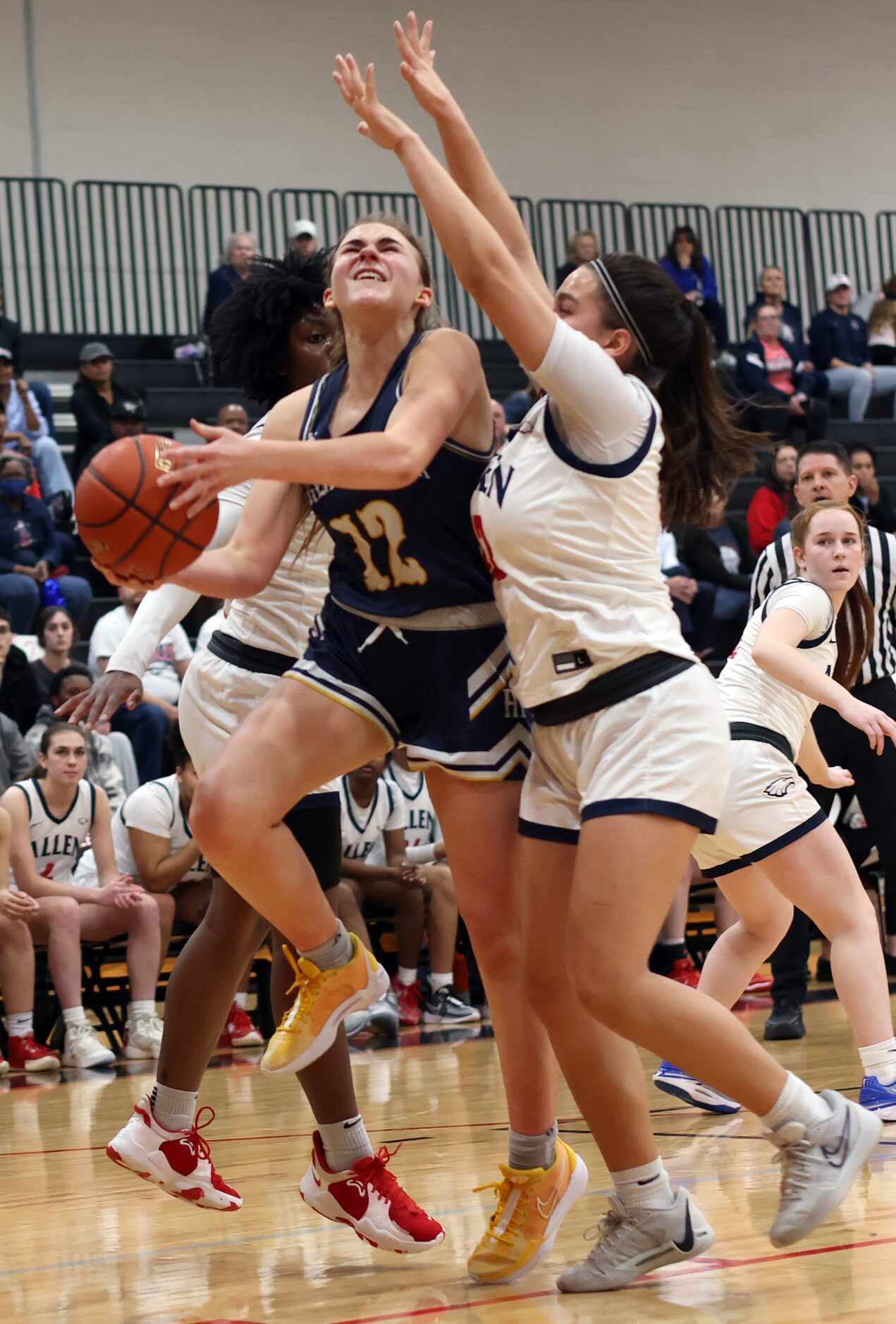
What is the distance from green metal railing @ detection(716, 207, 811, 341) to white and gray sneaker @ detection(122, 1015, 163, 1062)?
466 inches

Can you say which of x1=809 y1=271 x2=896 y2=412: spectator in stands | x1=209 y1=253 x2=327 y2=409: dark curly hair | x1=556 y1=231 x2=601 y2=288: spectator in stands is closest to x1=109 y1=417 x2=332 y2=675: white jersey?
x1=209 y1=253 x2=327 y2=409: dark curly hair

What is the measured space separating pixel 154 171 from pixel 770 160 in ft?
22.4

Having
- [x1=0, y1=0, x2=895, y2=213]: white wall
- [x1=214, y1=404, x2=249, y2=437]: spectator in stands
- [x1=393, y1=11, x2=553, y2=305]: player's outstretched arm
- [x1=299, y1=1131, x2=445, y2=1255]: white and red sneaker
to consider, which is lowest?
[x1=299, y1=1131, x2=445, y2=1255]: white and red sneaker

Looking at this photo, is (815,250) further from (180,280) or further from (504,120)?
(180,280)

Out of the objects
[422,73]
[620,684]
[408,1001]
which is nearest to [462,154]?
[422,73]

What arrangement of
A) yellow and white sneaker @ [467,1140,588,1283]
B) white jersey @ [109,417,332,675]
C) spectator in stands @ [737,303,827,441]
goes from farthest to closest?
spectator in stands @ [737,303,827,441] → white jersey @ [109,417,332,675] → yellow and white sneaker @ [467,1140,588,1283]

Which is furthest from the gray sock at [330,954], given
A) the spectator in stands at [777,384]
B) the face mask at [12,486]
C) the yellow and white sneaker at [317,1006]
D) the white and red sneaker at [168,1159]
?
the spectator in stands at [777,384]

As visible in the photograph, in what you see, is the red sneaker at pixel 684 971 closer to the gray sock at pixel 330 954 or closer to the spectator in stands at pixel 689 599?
the spectator in stands at pixel 689 599

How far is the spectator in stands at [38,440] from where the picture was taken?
1118cm

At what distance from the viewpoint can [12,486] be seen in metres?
10.3

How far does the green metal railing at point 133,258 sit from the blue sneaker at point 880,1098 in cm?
1148

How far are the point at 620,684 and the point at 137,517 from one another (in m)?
0.90

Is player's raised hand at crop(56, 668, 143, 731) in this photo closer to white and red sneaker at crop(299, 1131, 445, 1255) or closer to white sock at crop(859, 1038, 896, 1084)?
white and red sneaker at crop(299, 1131, 445, 1255)

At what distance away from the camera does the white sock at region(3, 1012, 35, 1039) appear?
6.89 metres
